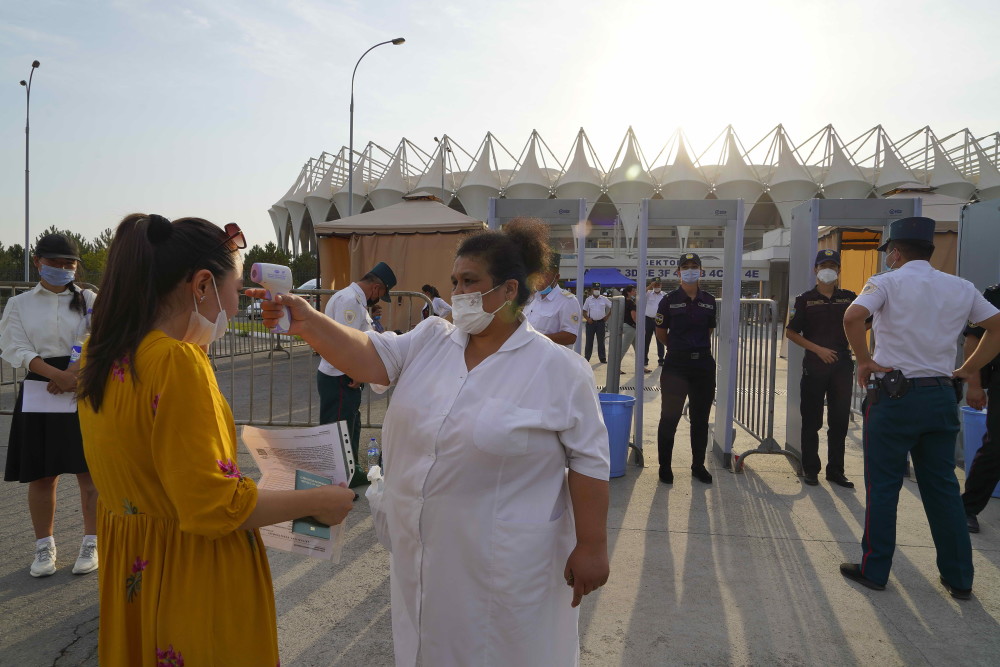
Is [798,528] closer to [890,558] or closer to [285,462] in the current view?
[890,558]

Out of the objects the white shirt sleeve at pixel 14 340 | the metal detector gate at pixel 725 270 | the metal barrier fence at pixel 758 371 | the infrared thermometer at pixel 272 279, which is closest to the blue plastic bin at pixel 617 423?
the metal detector gate at pixel 725 270

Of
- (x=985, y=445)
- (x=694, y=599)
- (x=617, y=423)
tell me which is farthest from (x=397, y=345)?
(x=985, y=445)

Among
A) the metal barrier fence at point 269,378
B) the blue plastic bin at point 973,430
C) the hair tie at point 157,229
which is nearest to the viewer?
the hair tie at point 157,229

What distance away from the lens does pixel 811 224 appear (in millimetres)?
5645

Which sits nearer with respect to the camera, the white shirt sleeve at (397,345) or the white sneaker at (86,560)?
the white shirt sleeve at (397,345)

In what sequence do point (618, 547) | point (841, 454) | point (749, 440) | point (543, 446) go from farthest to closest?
point (749, 440) → point (841, 454) → point (618, 547) → point (543, 446)

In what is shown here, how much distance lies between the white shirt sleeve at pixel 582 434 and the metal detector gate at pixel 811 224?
4360 mm

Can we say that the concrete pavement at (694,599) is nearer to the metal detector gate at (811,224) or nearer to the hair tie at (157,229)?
the metal detector gate at (811,224)

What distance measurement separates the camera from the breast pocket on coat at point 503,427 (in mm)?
1794

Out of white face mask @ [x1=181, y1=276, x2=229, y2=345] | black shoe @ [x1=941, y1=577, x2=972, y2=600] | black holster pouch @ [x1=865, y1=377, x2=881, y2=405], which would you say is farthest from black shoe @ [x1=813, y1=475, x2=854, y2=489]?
white face mask @ [x1=181, y1=276, x2=229, y2=345]

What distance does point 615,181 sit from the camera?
47.8 metres

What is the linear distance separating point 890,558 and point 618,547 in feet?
4.88

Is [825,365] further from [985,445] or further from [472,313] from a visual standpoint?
[472,313]

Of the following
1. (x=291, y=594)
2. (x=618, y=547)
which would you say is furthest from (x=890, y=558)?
(x=291, y=594)
